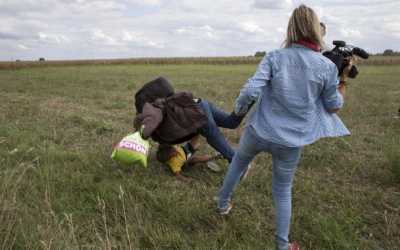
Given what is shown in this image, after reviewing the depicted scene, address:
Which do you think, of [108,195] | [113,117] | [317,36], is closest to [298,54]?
[317,36]

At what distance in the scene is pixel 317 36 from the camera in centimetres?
285

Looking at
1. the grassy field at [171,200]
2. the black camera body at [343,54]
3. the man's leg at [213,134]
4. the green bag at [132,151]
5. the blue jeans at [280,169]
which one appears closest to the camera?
the blue jeans at [280,169]

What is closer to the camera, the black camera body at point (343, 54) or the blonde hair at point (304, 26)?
the blonde hair at point (304, 26)

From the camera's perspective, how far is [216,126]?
4.83m

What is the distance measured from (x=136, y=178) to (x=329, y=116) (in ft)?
7.89

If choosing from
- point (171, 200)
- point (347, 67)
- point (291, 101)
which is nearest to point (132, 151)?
point (171, 200)

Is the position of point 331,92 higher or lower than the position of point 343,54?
lower

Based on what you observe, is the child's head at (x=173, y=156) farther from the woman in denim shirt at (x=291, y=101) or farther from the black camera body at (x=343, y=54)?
the black camera body at (x=343, y=54)

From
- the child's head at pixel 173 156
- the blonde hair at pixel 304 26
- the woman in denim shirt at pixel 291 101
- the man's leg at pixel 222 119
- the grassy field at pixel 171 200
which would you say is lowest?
the grassy field at pixel 171 200

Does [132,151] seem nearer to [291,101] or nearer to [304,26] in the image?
[291,101]

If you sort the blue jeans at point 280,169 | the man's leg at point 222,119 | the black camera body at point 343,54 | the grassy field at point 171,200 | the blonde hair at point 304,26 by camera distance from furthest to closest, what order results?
the man's leg at point 222,119 < the black camera body at point 343,54 < the grassy field at point 171,200 < the blue jeans at point 280,169 < the blonde hair at point 304,26

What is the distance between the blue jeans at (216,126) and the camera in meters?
4.77

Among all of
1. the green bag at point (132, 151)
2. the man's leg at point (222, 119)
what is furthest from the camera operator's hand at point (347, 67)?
the green bag at point (132, 151)

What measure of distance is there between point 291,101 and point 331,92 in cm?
33
